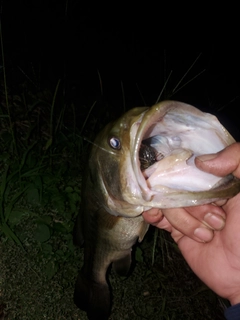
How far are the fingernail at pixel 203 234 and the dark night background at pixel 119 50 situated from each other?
2.16m

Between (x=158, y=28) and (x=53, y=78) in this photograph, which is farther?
(x=158, y=28)

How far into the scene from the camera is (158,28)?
11.4 metres

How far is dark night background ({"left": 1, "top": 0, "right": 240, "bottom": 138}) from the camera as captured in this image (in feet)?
21.6

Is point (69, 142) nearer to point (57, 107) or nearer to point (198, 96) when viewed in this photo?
point (57, 107)

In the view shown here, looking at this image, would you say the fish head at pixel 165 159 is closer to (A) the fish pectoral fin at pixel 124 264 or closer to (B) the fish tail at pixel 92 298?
(A) the fish pectoral fin at pixel 124 264

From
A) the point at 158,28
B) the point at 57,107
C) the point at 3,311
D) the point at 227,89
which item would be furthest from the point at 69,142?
the point at 158,28

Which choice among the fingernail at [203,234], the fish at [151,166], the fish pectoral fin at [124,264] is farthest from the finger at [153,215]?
the fish pectoral fin at [124,264]

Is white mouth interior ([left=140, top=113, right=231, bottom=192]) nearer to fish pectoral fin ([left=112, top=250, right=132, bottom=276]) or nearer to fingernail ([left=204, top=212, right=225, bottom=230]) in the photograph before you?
fingernail ([left=204, top=212, right=225, bottom=230])

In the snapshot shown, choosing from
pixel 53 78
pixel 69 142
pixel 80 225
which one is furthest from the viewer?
pixel 53 78

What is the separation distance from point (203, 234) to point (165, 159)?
23.3 inches

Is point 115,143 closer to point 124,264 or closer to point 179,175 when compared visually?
point 179,175

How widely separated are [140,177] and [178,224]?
1.68ft

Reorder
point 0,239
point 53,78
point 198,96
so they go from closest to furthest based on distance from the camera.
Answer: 1. point 0,239
2. point 53,78
3. point 198,96

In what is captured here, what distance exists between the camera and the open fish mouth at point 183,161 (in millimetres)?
1890
